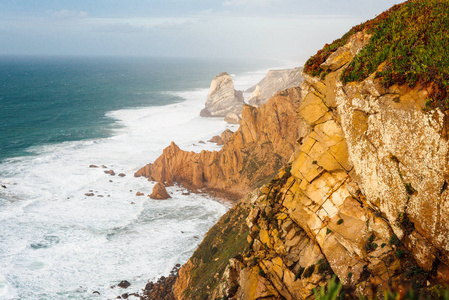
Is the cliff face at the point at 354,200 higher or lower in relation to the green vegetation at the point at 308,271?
higher

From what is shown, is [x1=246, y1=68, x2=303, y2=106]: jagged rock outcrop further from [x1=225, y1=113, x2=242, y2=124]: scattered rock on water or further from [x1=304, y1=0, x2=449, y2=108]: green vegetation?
[x1=304, y1=0, x2=449, y2=108]: green vegetation

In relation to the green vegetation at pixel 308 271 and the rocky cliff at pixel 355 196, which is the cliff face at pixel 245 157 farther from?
the green vegetation at pixel 308 271

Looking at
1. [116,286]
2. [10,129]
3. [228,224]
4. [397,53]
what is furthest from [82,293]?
[10,129]

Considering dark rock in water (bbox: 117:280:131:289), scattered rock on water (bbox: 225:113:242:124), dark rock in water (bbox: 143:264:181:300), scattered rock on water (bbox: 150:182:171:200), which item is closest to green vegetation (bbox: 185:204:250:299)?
dark rock in water (bbox: 143:264:181:300)

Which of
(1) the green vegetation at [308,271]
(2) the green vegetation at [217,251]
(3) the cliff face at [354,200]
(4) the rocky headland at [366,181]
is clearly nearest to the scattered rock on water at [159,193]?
(2) the green vegetation at [217,251]

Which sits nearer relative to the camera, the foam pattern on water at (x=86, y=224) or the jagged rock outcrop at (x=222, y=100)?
the foam pattern on water at (x=86, y=224)

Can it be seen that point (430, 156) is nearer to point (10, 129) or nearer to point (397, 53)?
point (397, 53)
